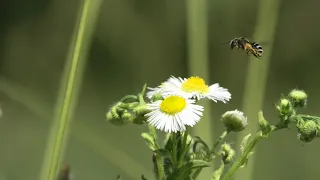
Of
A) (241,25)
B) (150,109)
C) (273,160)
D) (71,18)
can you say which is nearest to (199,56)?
(150,109)

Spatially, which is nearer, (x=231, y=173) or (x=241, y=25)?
(x=231, y=173)

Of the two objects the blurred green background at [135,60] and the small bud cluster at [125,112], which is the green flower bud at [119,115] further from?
the blurred green background at [135,60]

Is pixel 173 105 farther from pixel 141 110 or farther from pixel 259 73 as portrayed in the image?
pixel 259 73

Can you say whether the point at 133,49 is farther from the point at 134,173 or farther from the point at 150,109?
the point at 150,109

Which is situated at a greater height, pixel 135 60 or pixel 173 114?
pixel 173 114

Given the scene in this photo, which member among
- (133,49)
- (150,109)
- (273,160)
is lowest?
(273,160)

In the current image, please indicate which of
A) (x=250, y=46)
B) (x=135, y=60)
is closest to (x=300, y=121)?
(x=250, y=46)

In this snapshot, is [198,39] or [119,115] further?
[198,39]

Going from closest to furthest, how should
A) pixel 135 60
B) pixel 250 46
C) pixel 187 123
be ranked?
pixel 187 123 → pixel 250 46 → pixel 135 60

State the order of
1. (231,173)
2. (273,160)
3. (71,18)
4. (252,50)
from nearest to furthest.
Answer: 1. (231,173)
2. (252,50)
3. (273,160)
4. (71,18)
